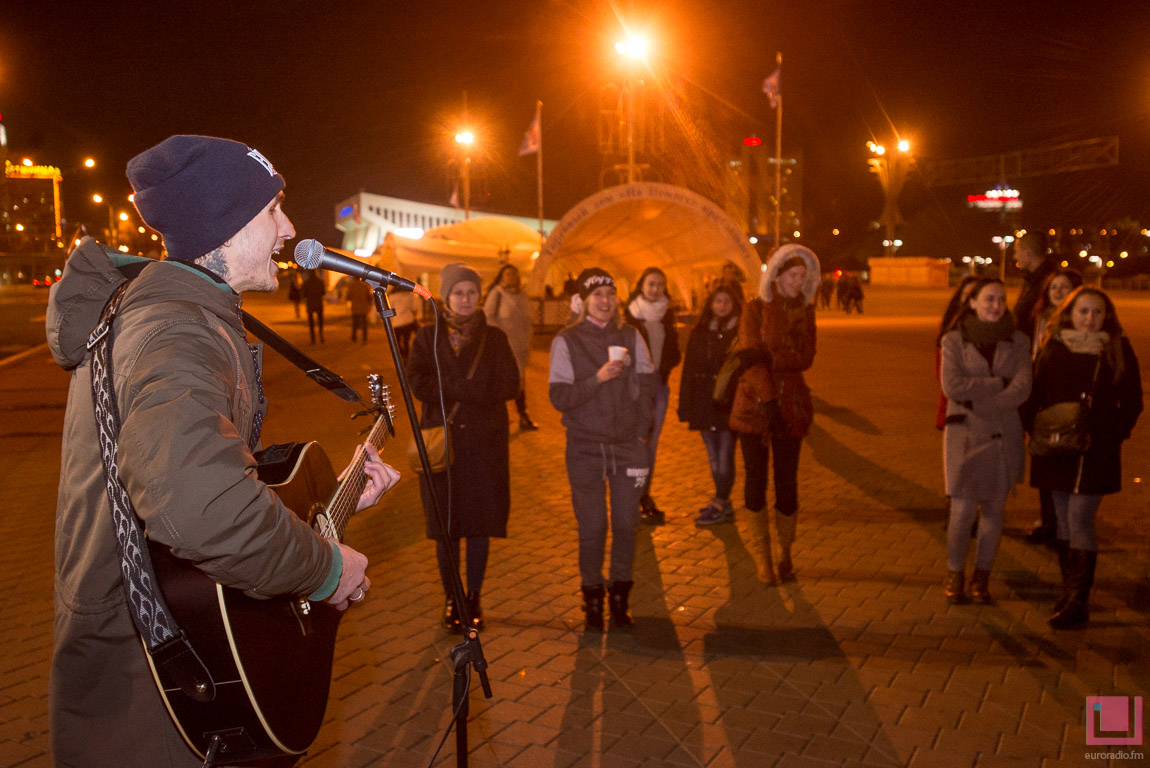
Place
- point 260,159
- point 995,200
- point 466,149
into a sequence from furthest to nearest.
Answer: point 995,200, point 466,149, point 260,159

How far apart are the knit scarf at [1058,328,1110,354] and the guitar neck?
4286 mm

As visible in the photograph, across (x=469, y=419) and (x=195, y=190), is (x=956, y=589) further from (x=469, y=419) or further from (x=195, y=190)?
(x=195, y=190)

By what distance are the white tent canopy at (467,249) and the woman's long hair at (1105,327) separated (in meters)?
24.3

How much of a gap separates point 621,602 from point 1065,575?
2.56m

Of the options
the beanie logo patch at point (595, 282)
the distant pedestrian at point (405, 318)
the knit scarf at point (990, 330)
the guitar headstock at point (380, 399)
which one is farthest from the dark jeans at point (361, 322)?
the guitar headstock at point (380, 399)

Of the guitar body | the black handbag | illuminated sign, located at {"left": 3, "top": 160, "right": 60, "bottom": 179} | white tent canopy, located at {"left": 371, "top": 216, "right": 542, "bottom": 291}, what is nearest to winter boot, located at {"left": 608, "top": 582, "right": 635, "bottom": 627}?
the black handbag

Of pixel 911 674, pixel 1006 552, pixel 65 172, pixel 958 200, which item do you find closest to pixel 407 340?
pixel 1006 552

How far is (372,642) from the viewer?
4809 millimetres

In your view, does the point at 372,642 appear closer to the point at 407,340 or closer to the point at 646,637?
the point at 646,637

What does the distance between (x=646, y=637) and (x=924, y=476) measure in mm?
4643

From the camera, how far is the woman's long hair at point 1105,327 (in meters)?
5.04

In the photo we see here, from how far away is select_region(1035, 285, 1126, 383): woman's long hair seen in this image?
5043 millimetres

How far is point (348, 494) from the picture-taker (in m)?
2.29

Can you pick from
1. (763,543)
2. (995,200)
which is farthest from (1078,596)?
(995,200)
